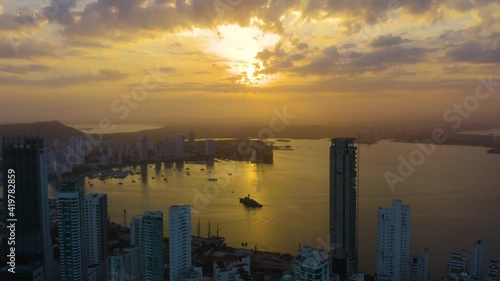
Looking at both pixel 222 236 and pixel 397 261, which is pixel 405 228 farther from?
pixel 222 236

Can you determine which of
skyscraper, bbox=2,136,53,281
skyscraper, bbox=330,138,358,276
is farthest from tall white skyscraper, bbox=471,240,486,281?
skyscraper, bbox=2,136,53,281

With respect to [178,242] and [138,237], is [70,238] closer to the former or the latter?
[138,237]

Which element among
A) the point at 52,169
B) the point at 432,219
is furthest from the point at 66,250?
the point at 52,169

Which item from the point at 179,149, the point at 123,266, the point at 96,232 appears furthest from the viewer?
the point at 179,149

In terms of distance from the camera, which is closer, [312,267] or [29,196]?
[312,267]

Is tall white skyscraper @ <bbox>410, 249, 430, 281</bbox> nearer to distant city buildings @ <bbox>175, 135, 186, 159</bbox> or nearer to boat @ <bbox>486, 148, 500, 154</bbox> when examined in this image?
boat @ <bbox>486, 148, 500, 154</bbox>

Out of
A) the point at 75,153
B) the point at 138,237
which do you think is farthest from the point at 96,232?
the point at 75,153

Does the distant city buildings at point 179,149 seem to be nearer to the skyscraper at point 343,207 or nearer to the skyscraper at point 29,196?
the skyscraper at point 29,196
